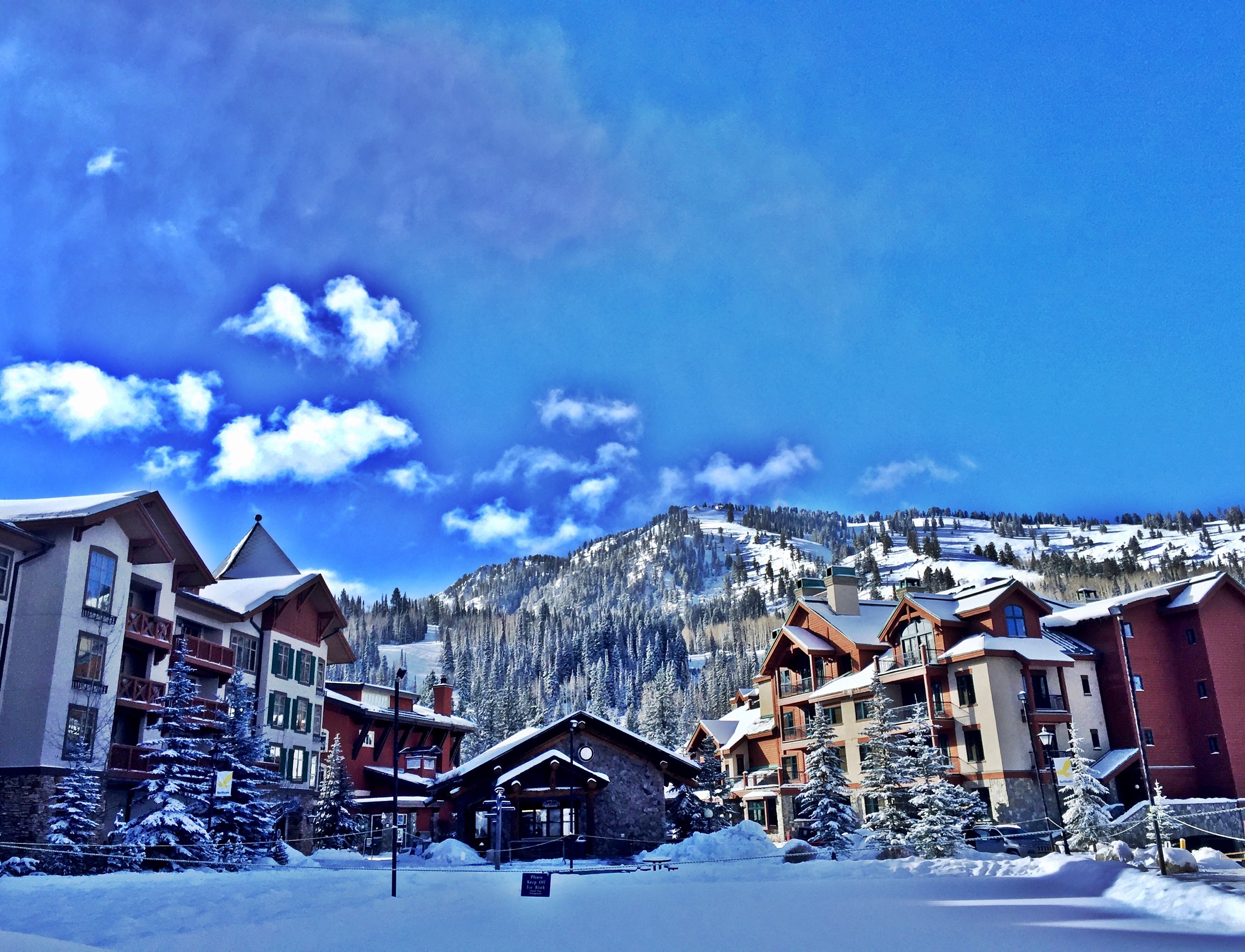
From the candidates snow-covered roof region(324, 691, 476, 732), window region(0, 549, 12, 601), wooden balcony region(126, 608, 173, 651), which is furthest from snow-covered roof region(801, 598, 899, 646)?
window region(0, 549, 12, 601)

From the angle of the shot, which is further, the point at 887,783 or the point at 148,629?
the point at 887,783

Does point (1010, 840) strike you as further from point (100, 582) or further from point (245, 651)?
point (100, 582)

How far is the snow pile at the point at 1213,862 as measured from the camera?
95.3ft

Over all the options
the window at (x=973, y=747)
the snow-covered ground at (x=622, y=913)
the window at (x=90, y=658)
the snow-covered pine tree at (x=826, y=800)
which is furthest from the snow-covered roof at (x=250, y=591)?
the window at (x=973, y=747)

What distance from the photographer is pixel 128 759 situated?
32344mm

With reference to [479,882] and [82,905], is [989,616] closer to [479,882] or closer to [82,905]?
[479,882]

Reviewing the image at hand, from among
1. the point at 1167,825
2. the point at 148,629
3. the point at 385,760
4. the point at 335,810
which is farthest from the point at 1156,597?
the point at 148,629

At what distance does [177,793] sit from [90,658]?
6.37m

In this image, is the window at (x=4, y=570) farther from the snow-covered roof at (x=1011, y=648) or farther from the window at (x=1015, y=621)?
the window at (x=1015, y=621)

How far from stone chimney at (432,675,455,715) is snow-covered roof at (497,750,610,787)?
90.9 ft

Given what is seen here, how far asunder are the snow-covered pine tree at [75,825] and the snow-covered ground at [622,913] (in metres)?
4.00

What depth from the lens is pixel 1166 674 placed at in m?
46.0

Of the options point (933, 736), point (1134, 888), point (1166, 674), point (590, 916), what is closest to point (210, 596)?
point (590, 916)

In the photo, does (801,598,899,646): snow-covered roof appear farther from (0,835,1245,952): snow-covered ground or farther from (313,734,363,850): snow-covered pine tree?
(313,734,363,850): snow-covered pine tree
